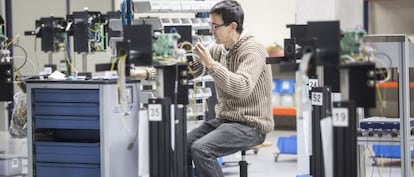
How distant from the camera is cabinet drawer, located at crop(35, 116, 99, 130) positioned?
498cm

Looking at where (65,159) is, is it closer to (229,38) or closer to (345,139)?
(229,38)

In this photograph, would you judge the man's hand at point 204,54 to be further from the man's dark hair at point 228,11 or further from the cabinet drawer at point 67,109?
the cabinet drawer at point 67,109

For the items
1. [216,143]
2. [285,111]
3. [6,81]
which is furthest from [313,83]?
[285,111]

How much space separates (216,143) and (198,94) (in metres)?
2.11

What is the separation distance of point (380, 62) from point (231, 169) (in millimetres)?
3104

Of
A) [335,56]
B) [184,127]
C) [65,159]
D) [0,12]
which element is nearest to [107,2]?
[0,12]

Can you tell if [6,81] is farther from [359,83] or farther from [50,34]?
[359,83]

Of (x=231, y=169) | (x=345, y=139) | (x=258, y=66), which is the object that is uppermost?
(x=258, y=66)

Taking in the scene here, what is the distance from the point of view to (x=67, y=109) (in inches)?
198

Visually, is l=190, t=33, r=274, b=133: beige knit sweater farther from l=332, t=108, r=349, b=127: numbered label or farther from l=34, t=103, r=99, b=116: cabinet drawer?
l=332, t=108, r=349, b=127: numbered label

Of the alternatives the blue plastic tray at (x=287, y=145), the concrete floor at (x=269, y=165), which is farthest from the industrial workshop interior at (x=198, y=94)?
the blue plastic tray at (x=287, y=145)

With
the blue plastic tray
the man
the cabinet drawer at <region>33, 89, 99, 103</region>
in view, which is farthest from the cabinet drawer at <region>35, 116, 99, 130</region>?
the blue plastic tray

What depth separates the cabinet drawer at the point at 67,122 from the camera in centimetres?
498

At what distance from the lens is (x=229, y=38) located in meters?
4.71
